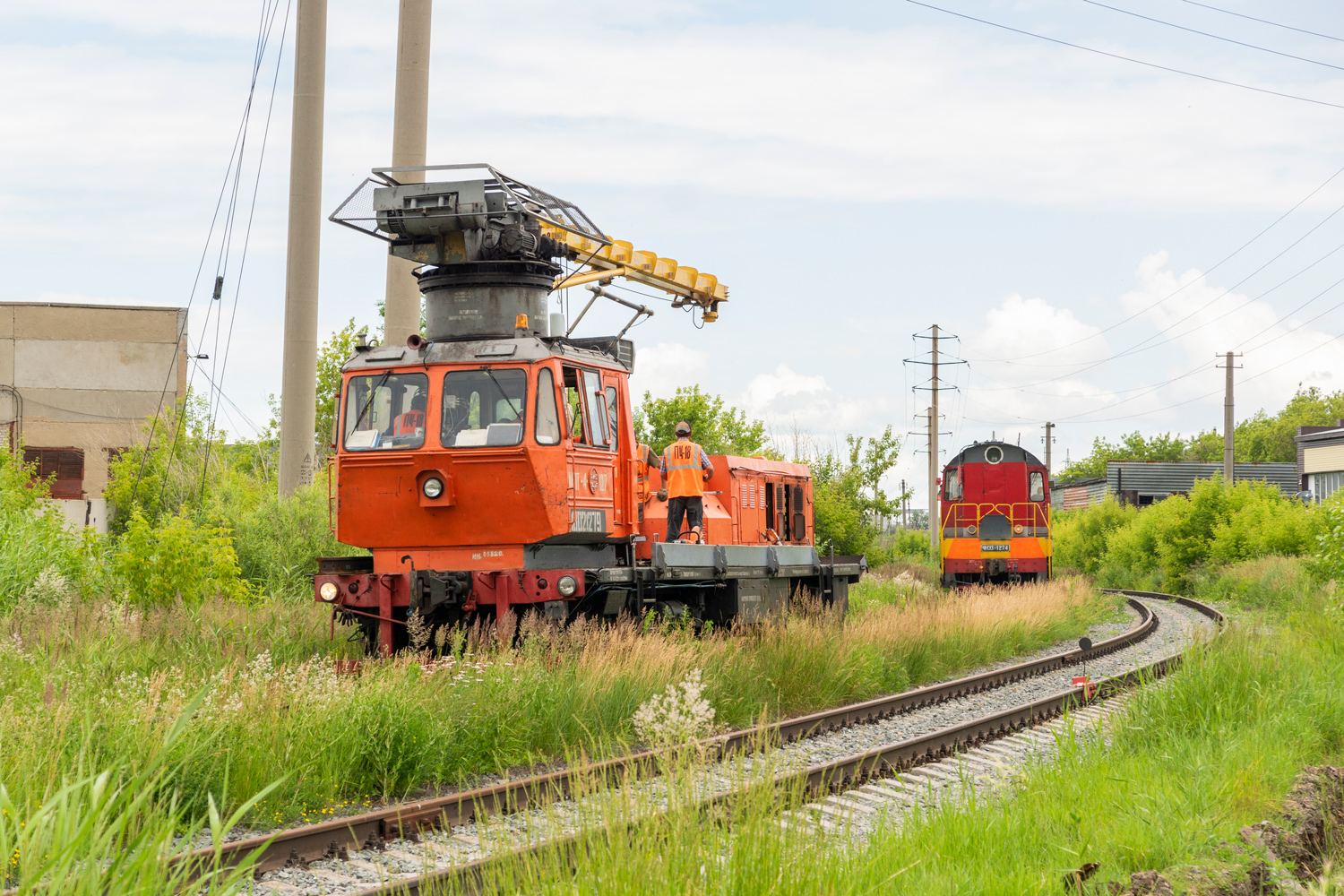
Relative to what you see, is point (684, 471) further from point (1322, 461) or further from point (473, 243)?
point (1322, 461)

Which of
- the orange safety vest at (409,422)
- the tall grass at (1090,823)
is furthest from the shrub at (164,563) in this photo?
the tall grass at (1090,823)

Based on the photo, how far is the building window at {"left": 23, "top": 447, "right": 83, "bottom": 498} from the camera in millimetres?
45469

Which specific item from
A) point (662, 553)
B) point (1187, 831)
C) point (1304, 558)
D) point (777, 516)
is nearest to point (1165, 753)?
point (1187, 831)

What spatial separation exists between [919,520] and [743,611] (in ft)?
283

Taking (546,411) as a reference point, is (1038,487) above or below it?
below

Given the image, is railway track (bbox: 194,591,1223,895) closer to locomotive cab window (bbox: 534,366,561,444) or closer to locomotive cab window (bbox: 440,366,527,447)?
locomotive cab window (bbox: 534,366,561,444)

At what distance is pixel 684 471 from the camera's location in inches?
534

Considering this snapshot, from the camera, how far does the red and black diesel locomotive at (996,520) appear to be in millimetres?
28000

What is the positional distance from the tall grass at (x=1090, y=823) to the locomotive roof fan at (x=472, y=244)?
23.8ft

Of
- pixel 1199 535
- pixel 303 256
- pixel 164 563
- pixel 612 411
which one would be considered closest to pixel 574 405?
pixel 612 411

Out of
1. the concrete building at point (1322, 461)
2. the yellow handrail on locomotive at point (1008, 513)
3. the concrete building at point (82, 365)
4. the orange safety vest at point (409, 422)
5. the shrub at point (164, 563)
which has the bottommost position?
the shrub at point (164, 563)

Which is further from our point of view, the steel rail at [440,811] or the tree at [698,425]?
the tree at [698,425]

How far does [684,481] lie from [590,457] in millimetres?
1676

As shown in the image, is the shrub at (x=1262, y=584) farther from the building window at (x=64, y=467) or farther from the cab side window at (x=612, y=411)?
the building window at (x=64, y=467)
